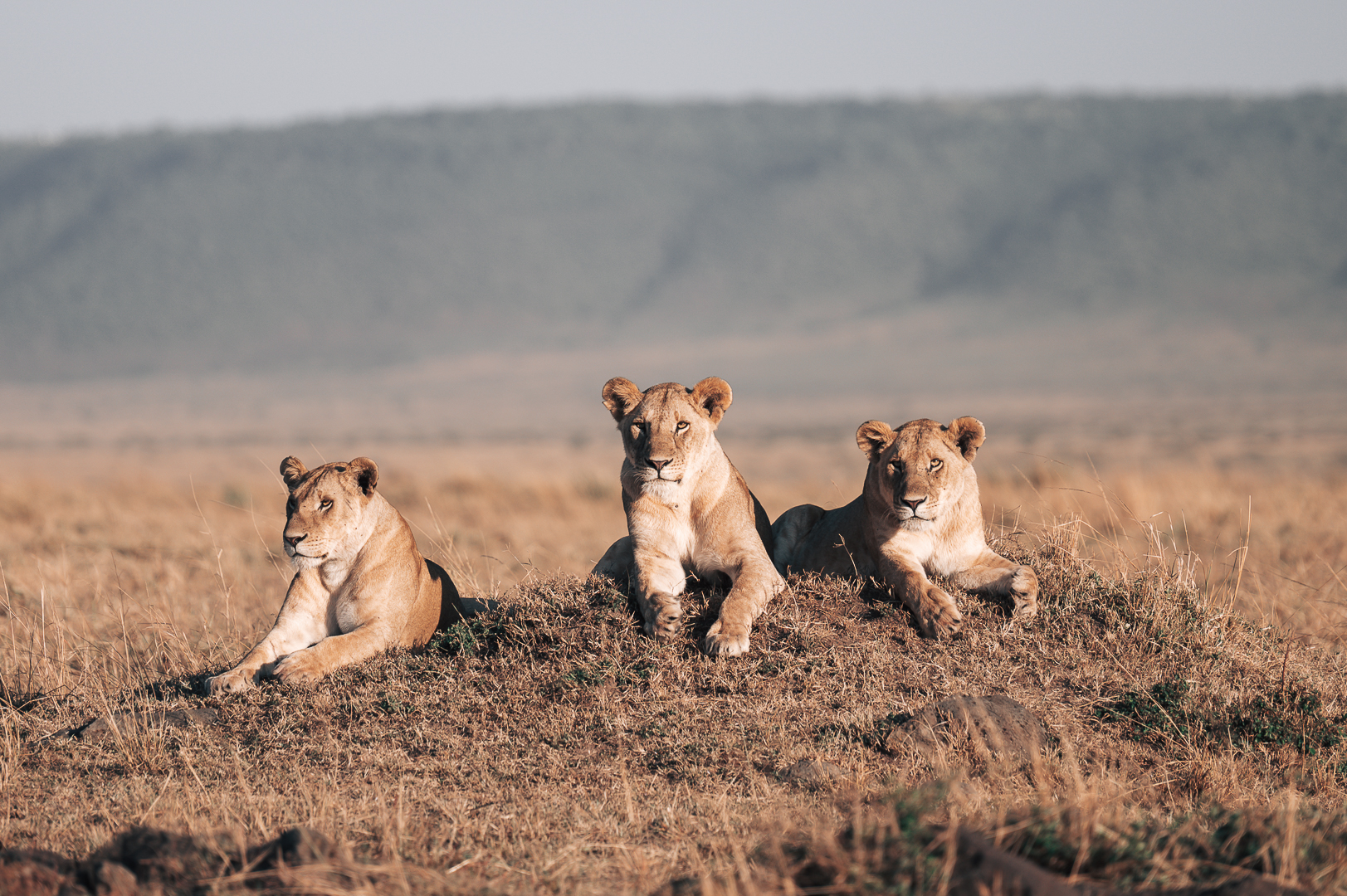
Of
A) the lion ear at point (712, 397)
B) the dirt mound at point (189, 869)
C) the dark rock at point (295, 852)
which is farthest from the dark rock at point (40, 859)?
the lion ear at point (712, 397)

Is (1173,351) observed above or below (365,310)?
below

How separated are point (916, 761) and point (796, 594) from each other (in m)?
1.57

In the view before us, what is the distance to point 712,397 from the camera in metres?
7.45

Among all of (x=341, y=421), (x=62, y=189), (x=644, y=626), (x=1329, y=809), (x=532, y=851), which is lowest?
(x=1329, y=809)

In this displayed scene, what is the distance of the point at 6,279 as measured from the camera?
123 m

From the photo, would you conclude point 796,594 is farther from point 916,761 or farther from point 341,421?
point 341,421

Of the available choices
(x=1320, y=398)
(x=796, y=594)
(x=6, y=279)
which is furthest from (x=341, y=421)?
(x=796, y=594)

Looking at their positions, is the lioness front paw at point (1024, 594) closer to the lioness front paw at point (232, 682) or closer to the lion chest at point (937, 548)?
the lion chest at point (937, 548)

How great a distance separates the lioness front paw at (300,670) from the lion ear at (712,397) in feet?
8.02

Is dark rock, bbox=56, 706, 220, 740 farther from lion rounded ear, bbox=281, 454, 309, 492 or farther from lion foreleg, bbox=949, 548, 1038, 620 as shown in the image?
lion foreleg, bbox=949, 548, 1038, 620

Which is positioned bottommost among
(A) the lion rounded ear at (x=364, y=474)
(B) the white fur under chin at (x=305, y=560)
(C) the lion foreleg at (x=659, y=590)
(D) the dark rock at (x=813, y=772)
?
(D) the dark rock at (x=813, y=772)

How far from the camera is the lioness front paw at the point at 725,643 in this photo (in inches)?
266

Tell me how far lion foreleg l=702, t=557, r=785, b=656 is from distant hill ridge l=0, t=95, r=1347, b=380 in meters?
102

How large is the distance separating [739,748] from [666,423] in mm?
1775
